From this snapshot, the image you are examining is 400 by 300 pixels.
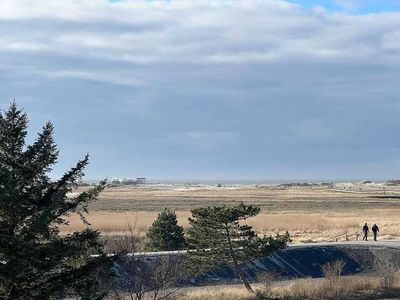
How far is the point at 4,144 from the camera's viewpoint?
14.2m

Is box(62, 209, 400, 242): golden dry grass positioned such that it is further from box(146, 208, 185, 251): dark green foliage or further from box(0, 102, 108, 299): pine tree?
box(0, 102, 108, 299): pine tree

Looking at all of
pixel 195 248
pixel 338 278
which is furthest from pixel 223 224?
pixel 338 278

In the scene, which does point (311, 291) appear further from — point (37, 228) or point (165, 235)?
point (37, 228)

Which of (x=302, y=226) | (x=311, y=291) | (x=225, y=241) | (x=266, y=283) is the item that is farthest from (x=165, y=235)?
(x=302, y=226)

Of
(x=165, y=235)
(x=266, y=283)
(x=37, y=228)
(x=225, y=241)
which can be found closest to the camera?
(x=37, y=228)

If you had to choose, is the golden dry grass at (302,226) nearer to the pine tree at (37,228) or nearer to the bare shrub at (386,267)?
the bare shrub at (386,267)

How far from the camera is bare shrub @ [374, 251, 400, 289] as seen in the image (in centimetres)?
3135

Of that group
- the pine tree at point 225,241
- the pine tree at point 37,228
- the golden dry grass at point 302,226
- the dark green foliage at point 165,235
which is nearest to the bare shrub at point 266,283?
the pine tree at point 225,241

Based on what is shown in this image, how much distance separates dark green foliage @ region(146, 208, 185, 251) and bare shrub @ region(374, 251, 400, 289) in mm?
10958

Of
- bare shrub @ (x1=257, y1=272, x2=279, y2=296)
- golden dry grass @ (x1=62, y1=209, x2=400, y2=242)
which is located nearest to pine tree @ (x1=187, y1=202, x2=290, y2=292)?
bare shrub @ (x1=257, y1=272, x2=279, y2=296)

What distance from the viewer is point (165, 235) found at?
38.2 metres

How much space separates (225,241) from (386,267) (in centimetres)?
919

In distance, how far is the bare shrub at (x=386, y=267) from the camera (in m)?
31.4

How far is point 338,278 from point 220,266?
5.51 metres
